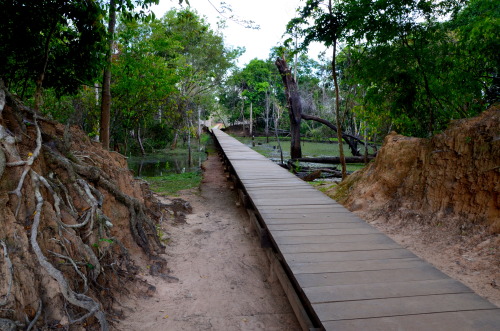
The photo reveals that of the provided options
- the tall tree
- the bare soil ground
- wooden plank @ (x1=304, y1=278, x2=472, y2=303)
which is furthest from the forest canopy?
wooden plank @ (x1=304, y1=278, x2=472, y2=303)

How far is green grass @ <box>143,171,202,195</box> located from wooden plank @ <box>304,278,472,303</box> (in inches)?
299

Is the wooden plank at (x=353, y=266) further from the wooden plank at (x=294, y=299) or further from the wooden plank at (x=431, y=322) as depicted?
the wooden plank at (x=431, y=322)

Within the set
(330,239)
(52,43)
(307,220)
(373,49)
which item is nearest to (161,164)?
(52,43)

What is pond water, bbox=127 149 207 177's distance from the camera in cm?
1706

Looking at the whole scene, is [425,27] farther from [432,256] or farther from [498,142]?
[432,256]

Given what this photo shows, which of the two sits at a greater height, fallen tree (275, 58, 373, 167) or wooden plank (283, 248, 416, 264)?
fallen tree (275, 58, 373, 167)

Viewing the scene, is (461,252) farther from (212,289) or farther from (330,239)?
(212,289)

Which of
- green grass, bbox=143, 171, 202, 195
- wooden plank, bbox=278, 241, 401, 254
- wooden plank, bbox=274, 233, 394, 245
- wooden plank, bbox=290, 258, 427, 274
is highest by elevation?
wooden plank, bbox=274, 233, 394, 245

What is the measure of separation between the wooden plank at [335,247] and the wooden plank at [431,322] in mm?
1271

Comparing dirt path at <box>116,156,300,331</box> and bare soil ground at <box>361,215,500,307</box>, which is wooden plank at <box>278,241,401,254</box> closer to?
dirt path at <box>116,156,300,331</box>

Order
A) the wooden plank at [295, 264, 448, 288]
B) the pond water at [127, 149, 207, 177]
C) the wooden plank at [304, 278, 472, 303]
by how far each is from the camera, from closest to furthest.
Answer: the wooden plank at [304, 278, 472, 303], the wooden plank at [295, 264, 448, 288], the pond water at [127, 149, 207, 177]

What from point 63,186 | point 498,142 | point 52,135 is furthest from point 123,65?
point 498,142

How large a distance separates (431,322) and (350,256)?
3.92ft

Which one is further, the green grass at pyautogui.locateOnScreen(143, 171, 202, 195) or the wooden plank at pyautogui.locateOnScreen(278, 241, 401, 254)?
the green grass at pyautogui.locateOnScreen(143, 171, 202, 195)
